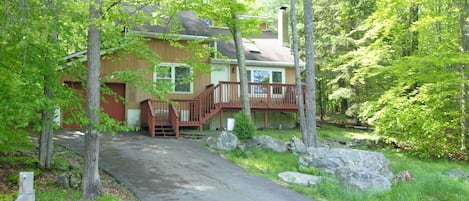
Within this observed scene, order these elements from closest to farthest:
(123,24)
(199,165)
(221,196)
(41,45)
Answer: (41,45)
(221,196)
(123,24)
(199,165)

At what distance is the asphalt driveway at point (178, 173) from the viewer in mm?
7535

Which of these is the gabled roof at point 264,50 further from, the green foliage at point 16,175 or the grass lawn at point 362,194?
the green foliage at point 16,175

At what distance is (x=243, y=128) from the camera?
13109 millimetres

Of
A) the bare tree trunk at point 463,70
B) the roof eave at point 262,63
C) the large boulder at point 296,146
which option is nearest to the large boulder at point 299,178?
the large boulder at point 296,146

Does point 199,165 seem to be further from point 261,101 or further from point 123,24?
point 261,101

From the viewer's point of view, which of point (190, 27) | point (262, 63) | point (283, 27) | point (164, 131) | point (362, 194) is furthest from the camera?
point (283, 27)

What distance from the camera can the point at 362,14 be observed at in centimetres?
2291

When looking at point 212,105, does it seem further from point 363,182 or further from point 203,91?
point 363,182

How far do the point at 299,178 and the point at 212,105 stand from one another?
8375 mm

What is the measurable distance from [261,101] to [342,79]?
734 cm

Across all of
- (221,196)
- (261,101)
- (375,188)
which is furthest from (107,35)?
(261,101)

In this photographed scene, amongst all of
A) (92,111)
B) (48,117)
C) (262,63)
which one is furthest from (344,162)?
(262,63)

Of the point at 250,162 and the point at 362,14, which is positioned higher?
the point at 362,14

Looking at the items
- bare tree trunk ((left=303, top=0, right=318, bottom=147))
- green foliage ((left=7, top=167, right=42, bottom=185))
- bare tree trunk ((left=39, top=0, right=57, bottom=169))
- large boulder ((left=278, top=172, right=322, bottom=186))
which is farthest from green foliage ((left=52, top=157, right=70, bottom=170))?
bare tree trunk ((left=303, top=0, right=318, bottom=147))
